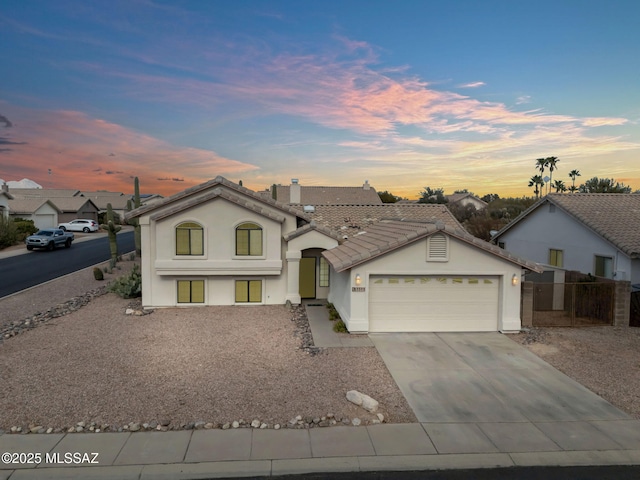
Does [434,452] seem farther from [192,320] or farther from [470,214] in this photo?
[470,214]

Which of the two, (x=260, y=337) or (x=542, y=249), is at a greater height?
(x=542, y=249)

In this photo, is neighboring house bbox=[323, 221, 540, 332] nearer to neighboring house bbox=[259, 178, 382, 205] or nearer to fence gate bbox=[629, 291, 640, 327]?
fence gate bbox=[629, 291, 640, 327]

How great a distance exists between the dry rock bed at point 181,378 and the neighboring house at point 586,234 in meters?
12.4

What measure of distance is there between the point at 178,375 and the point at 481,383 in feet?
23.8

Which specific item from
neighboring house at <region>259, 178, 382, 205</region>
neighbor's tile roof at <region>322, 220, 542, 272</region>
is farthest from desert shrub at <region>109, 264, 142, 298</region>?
neighboring house at <region>259, 178, 382, 205</region>

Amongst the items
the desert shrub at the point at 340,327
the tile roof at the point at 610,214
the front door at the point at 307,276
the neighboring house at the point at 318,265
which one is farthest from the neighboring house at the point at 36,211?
the tile roof at the point at 610,214

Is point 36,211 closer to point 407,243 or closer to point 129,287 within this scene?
point 129,287

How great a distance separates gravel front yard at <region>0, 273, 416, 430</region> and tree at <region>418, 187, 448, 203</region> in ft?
153

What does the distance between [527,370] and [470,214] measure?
4080 centimetres

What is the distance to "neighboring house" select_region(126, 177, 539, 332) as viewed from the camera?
14688mm

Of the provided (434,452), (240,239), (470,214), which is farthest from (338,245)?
(470,214)

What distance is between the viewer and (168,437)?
26.0 ft

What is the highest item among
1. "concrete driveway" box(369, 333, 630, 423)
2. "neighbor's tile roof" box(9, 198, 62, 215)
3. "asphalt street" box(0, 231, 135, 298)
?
"neighbor's tile roof" box(9, 198, 62, 215)

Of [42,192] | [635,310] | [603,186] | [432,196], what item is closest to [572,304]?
[635,310]
